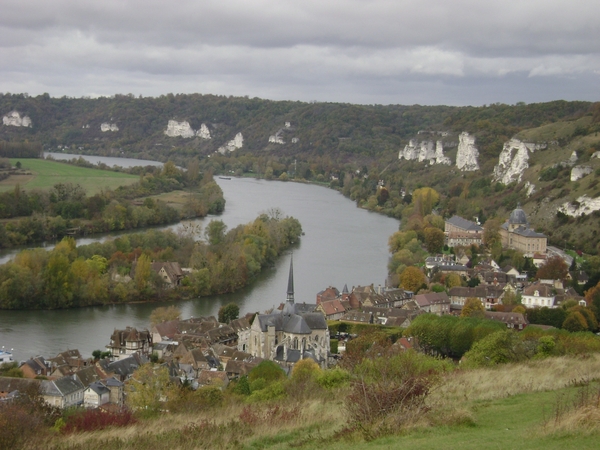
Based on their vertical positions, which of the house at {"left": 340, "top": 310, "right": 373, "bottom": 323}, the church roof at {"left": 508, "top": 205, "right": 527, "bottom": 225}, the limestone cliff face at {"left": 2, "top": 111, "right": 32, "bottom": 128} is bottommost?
the house at {"left": 340, "top": 310, "right": 373, "bottom": 323}

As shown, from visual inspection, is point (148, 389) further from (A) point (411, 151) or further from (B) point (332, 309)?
(A) point (411, 151)

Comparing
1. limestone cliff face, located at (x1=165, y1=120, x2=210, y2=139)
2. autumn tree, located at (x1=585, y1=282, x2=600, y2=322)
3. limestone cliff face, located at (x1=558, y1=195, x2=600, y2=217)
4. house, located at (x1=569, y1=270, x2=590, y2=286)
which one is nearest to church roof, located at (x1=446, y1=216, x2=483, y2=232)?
limestone cliff face, located at (x1=558, y1=195, x2=600, y2=217)

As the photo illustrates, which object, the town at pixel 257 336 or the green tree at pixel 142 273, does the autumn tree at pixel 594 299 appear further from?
the green tree at pixel 142 273

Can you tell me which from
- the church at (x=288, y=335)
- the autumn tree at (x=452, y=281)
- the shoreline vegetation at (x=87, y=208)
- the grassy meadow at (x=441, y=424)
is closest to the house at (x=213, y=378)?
the church at (x=288, y=335)

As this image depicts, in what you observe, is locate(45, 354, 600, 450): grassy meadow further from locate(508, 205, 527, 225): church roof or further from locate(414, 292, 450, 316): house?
locate(508, 205, 527, 225): church roof

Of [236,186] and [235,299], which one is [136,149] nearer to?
[236,186]
